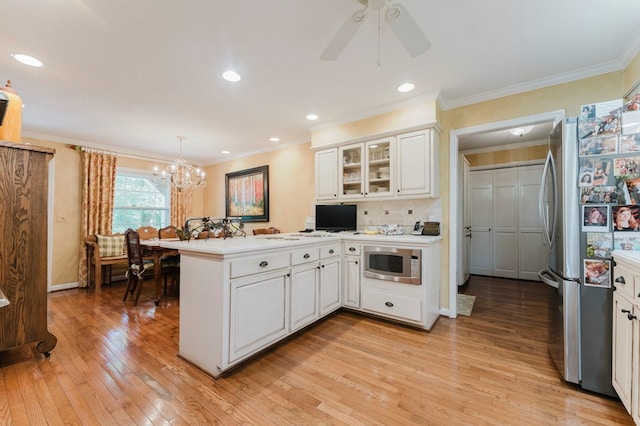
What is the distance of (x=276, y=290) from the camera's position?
2.29m

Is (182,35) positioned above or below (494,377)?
above

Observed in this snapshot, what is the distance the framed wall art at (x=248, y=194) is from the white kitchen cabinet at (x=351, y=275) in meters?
2.52

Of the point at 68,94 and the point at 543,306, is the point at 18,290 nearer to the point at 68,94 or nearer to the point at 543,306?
the point at 68,94

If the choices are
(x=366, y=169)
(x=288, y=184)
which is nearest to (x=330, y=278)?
(x=366, y=169)

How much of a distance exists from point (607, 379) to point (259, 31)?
335 centimetres

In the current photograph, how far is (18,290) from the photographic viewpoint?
2.10 m

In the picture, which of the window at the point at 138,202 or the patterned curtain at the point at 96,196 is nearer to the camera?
the patterned curtain at the point at 96,196

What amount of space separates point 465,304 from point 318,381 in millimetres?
2559

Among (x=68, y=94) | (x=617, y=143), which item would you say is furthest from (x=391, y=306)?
(x=68, y=94)

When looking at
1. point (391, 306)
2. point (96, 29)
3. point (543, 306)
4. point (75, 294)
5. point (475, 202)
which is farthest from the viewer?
point (475, 202)

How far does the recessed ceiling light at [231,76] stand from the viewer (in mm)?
2533

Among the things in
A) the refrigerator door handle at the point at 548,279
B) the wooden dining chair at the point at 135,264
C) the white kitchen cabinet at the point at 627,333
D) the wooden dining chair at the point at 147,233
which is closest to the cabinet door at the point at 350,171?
the refrigerator door handle at the point at 548,279

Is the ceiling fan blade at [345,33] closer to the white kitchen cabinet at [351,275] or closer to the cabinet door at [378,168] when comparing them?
the cabinet door at [378,168]

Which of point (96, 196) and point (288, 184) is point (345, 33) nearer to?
point (288, 184)
